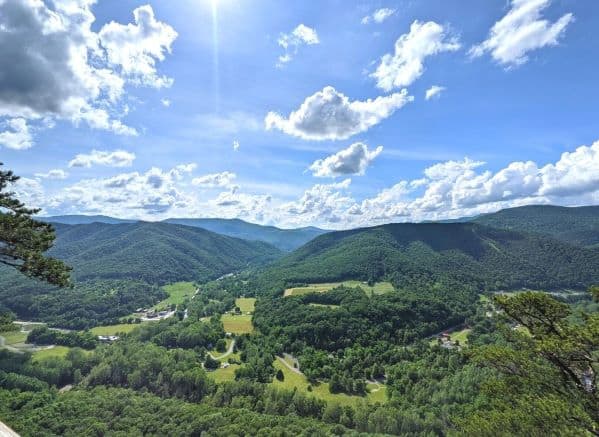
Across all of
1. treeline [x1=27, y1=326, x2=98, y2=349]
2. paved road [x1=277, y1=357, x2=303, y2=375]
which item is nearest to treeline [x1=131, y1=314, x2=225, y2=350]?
treeline [x1=27, y1=326, x2=98, y2=349]

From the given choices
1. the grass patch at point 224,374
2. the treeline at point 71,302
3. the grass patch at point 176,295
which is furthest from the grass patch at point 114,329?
the grass patch at point 224,374

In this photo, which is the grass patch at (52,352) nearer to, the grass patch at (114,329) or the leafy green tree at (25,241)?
the grass patch at (114,329)

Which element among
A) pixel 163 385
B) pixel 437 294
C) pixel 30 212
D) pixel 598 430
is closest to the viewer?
pixel 598 430

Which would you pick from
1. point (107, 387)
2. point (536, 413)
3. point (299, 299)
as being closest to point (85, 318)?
point (107, 387)

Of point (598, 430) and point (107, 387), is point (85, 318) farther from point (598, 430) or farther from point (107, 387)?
point (598, 430)

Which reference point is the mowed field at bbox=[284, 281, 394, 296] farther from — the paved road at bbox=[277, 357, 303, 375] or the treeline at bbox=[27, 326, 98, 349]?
the treeline at bbox=[27, 326, 98, 349]

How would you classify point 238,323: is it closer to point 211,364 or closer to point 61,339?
point 211,364
